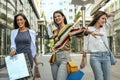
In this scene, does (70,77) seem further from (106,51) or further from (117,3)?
(117,3)

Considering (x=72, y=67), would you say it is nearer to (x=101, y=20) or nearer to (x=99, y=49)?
(x=99, y=49)

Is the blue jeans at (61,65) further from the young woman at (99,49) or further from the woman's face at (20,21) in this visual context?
the woman's face at (20,21)

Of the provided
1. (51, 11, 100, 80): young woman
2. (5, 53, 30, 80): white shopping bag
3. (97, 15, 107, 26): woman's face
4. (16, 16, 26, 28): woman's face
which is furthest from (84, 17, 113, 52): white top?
(5, 53, 30, 80): white shopping bag

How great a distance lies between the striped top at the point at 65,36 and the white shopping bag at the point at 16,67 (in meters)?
0.64

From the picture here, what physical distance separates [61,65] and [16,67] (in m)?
0.71

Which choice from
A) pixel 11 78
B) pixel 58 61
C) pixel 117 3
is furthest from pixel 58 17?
pixel 117 3

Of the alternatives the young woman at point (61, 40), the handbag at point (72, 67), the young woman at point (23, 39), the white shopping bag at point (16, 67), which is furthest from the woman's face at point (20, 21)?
the handbag at point (72, 67)

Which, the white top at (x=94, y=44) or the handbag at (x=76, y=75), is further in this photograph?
the white top at (x=94, y=44)

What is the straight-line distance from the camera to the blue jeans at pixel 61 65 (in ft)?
20.4

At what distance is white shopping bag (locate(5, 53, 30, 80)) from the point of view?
243 inches

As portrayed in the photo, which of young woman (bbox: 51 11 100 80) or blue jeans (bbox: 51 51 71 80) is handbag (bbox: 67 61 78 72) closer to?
blue jeans (bbox: 51 51 71 80)

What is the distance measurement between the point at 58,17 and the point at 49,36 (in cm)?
49

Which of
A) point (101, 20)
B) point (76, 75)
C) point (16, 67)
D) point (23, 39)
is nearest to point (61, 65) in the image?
point (76, 75)

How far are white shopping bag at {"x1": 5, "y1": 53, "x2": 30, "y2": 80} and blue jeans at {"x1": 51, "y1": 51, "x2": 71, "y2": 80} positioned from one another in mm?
496
